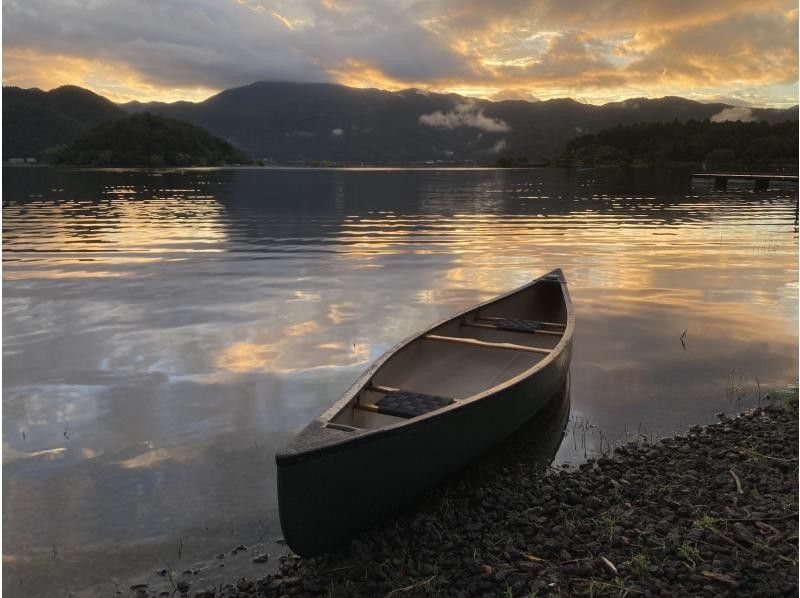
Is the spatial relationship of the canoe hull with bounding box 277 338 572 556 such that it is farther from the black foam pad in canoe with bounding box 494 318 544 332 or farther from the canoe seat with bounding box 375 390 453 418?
Answer: the black foam pad in canoe with bounding box 494 318 544 332

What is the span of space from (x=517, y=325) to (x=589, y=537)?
644 cm

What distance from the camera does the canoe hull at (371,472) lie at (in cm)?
626

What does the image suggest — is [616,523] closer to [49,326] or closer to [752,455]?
[752,455]

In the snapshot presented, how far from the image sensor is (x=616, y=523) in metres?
7.22

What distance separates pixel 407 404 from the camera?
819cm

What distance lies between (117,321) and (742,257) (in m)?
24.5

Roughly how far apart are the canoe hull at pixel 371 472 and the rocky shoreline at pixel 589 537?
409mm

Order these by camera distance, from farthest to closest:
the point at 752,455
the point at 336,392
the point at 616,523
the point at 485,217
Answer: the point at 485,217 → the point at 336,392 → the point at 752,455 → the point at 616,523

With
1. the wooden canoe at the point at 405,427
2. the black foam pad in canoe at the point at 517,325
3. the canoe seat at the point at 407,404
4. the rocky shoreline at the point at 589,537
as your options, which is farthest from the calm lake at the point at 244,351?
A: the canoe seat at the point at 407,404

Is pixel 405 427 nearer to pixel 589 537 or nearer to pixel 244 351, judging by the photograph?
pixel 589 537

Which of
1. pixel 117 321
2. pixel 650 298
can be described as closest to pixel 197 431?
pixel 117 321

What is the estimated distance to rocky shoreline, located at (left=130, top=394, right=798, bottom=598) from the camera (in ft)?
20.2

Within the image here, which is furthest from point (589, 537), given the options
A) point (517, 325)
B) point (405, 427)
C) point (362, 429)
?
point (517, 325)

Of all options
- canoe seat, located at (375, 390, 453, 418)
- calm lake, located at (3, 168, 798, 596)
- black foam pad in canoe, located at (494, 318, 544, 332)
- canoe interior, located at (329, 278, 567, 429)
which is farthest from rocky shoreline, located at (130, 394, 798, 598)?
black foam pad in canoe, located at (494, 318, 544, 332)
